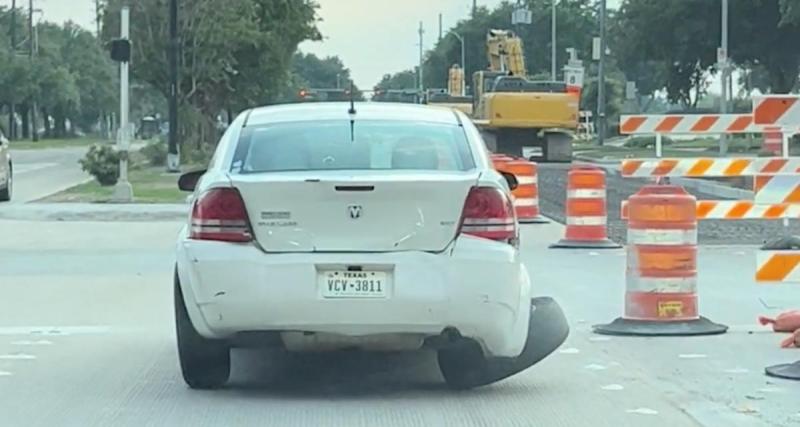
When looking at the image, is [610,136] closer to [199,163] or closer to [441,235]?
[199,163]

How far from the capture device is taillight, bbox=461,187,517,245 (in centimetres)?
823

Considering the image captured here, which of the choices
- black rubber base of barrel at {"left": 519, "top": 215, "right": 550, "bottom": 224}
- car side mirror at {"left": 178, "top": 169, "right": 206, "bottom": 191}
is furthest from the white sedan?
black rubber base of barrel at {"left": 519, "top": 215, "right": 550, "bottom": 224}

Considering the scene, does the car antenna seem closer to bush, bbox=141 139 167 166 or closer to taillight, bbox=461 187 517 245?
taillight, bbox=461 187 517 245

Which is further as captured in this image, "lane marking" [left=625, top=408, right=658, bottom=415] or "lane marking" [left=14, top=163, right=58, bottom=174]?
"lane marking" [left=14, top=163, right=58, bottom=174]

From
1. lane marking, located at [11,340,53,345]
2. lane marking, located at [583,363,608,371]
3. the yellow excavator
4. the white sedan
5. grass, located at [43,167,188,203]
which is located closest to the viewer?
the white sedan

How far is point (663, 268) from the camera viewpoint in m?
11.0

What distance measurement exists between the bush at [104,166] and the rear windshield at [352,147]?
76.5 ft

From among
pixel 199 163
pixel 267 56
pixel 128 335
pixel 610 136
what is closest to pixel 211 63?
pixel 199 163

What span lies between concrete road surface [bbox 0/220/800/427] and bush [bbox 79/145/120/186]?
58.6 ft

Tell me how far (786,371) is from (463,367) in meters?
2.03

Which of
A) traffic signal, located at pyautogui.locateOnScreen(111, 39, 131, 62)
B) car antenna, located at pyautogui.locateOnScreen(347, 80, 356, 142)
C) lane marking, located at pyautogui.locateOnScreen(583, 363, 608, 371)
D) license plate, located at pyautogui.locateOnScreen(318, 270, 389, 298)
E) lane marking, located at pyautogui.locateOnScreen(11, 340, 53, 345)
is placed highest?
traffic signal, located at pyautogui.locateOnScreen(111, 39, 131, 62)

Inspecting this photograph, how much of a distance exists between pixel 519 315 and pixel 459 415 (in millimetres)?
681

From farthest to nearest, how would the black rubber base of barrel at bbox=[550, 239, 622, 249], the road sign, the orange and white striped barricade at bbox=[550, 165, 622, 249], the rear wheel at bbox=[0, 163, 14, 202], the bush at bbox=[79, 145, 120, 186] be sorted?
the road sign < the bush at bbox=[79, 145, 120, 186] < the rear wheel at bbox=[0, 163, 14, 202] < the black rubber base of barrel at bbox=[550, 239, 622, 249] < the orange and white striped barricade at bbox=[550, 165, 622, 249]

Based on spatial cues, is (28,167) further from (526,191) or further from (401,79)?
(401,79)
